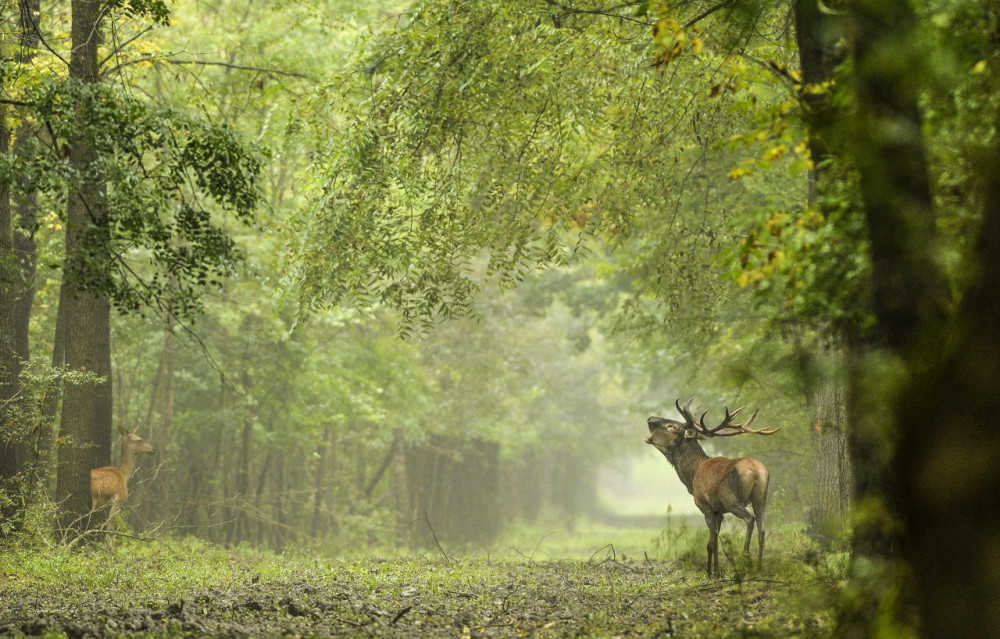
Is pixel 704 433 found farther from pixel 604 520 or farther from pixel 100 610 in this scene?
pixel 604 520

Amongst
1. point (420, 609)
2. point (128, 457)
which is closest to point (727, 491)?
point (420, 609)

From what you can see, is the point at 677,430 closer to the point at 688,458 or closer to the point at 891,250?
→ the point at 688,458

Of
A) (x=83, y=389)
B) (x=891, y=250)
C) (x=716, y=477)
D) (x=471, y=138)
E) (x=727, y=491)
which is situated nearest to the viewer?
(x=891, y=250)

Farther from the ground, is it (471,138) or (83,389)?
(471,138)

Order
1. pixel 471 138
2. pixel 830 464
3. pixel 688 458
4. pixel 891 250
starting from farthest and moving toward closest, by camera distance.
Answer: pixel 830 464
pixel 688 458
pixel 471 138
pixel 891 250

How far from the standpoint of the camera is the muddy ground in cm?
623

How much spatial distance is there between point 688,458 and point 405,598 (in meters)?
4.24

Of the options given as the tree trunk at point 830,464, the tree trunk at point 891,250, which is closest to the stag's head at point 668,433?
the tree trunk at point 830,464

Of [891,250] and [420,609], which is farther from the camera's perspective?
[420,609]

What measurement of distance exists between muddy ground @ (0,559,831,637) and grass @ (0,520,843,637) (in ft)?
0.04

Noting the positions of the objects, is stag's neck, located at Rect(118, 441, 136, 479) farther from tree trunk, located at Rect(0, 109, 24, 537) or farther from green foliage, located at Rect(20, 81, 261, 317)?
green foliage, located at Rect(20, 81, 261, 317)

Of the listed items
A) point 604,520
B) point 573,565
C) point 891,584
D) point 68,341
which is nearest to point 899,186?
point 891,584

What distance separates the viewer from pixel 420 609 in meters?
7.57

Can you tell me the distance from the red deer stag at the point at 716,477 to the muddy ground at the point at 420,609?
2.47 feet
